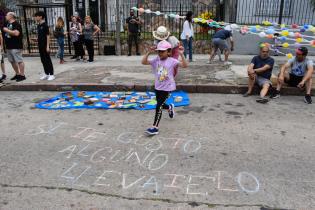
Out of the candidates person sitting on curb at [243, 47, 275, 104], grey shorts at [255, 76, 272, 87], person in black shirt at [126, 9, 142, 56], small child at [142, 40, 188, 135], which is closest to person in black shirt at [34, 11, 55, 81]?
small child at [142, 40, 188, 135]

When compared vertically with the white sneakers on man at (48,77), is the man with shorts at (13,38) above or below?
above

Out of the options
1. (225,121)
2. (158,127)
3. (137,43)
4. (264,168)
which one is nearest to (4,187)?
(158,127)

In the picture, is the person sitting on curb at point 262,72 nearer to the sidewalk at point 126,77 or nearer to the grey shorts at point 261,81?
the grey shorts at point 261,81

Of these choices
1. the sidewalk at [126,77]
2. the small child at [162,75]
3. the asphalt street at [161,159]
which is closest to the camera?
the asphalt street at [161,159]

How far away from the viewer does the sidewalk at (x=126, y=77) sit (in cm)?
770

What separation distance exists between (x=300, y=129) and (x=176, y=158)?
242cm

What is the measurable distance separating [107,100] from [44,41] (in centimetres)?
274

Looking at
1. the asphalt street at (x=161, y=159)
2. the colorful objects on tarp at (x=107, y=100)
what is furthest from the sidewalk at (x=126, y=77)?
the asphalt street at (x=161, y=159)

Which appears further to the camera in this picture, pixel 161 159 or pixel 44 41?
pixel 44 41

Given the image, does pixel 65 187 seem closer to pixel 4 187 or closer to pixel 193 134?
pixel 4 187

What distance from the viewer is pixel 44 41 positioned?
8.21 meters

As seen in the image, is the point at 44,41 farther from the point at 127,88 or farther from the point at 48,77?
the point at 127,88

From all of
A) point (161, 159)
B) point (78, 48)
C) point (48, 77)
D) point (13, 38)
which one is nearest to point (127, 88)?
point (48, 77)

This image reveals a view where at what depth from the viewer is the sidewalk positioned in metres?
7.70
